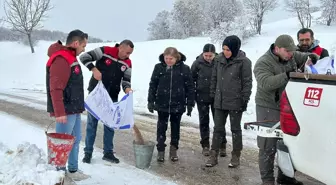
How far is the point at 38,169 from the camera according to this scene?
398cm

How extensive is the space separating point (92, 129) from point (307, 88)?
142 inches

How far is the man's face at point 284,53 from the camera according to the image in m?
4.82

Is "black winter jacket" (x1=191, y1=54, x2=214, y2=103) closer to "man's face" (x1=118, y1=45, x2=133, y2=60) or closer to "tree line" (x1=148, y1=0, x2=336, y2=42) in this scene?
"man's face" (x1=118, y1=45, x2=133, y2=60)

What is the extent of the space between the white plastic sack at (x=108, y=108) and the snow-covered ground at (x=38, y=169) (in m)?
0.67

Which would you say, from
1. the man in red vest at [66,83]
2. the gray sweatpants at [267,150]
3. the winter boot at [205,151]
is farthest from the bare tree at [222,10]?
the man in red vest at [66,83]

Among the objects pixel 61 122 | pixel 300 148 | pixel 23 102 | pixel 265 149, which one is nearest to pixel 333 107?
pixel 300 148

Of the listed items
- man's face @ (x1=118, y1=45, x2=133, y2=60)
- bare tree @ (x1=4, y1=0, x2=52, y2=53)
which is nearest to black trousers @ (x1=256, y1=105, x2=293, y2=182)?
man's face @ (x1=118, y1=45, x2=133, y2=60)

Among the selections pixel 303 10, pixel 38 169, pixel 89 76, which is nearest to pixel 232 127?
pixel 38 169

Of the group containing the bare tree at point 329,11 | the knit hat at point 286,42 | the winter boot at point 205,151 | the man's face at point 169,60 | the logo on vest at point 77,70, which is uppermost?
the bare tree at point 329,11

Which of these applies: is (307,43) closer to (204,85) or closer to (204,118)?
(204,85)

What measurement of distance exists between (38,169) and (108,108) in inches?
70.4

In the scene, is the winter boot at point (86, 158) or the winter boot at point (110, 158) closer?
the winter boot at point (86, 158)

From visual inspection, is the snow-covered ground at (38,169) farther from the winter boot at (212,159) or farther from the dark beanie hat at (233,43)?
the dark beanie hat at (233,43)

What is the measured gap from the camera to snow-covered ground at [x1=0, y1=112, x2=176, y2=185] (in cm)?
383
